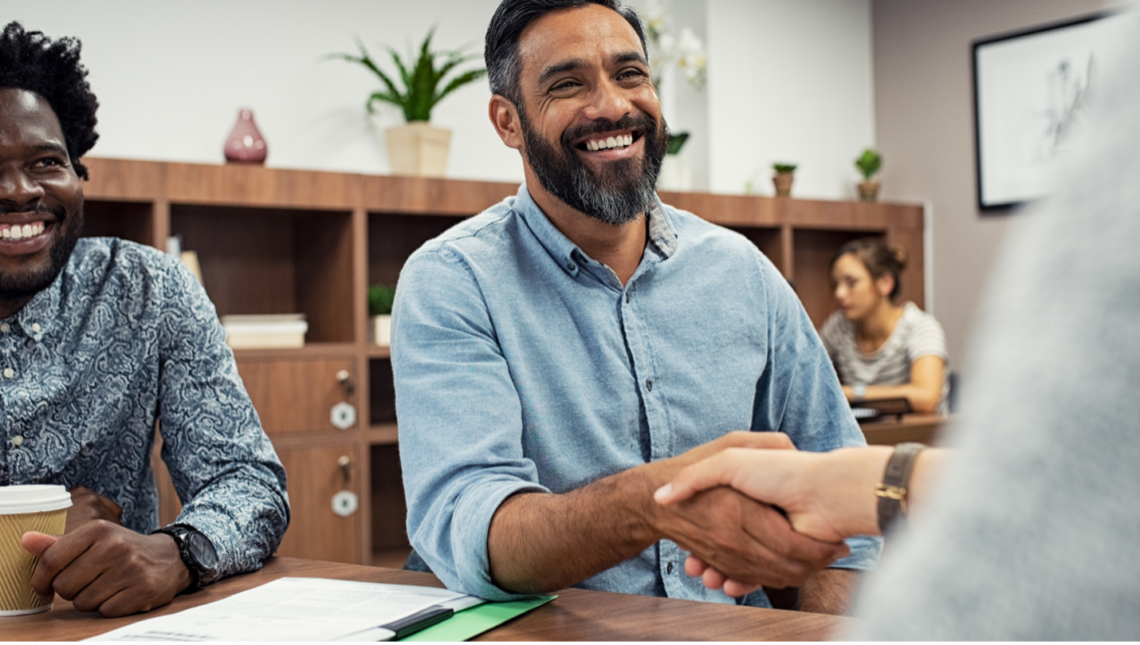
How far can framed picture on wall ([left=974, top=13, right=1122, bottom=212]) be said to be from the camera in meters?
4.80

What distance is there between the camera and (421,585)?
1.16m

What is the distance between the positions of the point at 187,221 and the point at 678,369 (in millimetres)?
2763

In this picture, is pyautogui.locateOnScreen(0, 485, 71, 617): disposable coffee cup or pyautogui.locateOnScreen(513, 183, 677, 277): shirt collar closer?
pyautogui.locateOnScreen(0, 485, 71, 617): disposable coffee cup

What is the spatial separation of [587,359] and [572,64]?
0.49 m

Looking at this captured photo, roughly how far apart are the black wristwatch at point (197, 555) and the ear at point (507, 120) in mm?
841

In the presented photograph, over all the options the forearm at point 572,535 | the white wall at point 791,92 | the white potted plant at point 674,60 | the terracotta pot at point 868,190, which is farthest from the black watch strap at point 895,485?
the terracotta pot at point 868,190

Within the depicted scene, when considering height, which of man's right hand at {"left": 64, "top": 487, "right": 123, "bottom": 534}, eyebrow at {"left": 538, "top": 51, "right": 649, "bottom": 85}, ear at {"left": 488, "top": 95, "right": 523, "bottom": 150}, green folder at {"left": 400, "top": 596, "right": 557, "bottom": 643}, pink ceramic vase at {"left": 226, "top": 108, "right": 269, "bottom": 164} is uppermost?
pink ceramic vase at {"left": 226, "top": 108, "right": 269, "bottom": 164}

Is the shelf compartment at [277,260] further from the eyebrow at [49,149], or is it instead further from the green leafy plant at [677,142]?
the eyebrow at [49,149]

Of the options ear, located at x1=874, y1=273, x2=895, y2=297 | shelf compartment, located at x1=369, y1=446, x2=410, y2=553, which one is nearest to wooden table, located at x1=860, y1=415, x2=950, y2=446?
ear, located at x1=874, y1=273, x2=895, y2=297

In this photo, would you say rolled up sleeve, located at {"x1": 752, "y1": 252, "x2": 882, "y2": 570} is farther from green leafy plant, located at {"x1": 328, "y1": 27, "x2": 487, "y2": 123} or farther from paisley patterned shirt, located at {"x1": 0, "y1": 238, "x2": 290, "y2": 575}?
green leafy plant, located at {"x1": 328, "y1": 27, "x2": 487, "y2": 123}

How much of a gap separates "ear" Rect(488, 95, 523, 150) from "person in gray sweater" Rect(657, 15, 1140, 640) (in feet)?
4.54

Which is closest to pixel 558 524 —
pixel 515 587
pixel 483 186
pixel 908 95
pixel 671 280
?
pixel 515 587

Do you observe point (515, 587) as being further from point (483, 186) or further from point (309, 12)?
point (309, 12)

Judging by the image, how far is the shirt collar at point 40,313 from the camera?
Answer: 159cm
